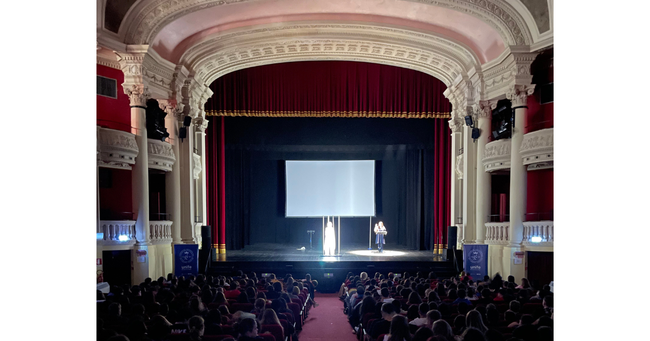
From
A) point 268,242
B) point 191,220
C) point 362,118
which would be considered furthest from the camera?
point 268,242

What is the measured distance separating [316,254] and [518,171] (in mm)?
8242

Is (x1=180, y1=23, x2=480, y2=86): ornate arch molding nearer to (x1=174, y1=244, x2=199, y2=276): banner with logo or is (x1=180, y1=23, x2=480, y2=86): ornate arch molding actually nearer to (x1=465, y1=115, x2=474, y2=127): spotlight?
(x1=465, y1=115, x2=474, y2=127): spotlight

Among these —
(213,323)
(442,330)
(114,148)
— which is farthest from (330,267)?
(442,330)

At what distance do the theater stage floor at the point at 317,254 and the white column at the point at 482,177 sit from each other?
6.55 feet

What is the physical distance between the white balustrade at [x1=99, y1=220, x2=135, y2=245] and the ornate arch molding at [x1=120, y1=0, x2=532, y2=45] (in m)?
4.44

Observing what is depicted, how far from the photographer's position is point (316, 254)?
18.7m

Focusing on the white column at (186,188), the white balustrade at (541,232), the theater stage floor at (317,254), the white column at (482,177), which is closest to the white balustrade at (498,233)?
the white column at (482,177)

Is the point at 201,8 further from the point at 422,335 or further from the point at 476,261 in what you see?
the point at 422,335

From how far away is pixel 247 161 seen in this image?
72.3 feet

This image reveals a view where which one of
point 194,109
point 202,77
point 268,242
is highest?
point 202,77

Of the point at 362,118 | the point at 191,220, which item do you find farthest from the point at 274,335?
the point at 362,118

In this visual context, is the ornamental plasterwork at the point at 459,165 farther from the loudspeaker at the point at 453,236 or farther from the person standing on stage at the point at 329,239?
the person standing on stage at the point at 329,239
